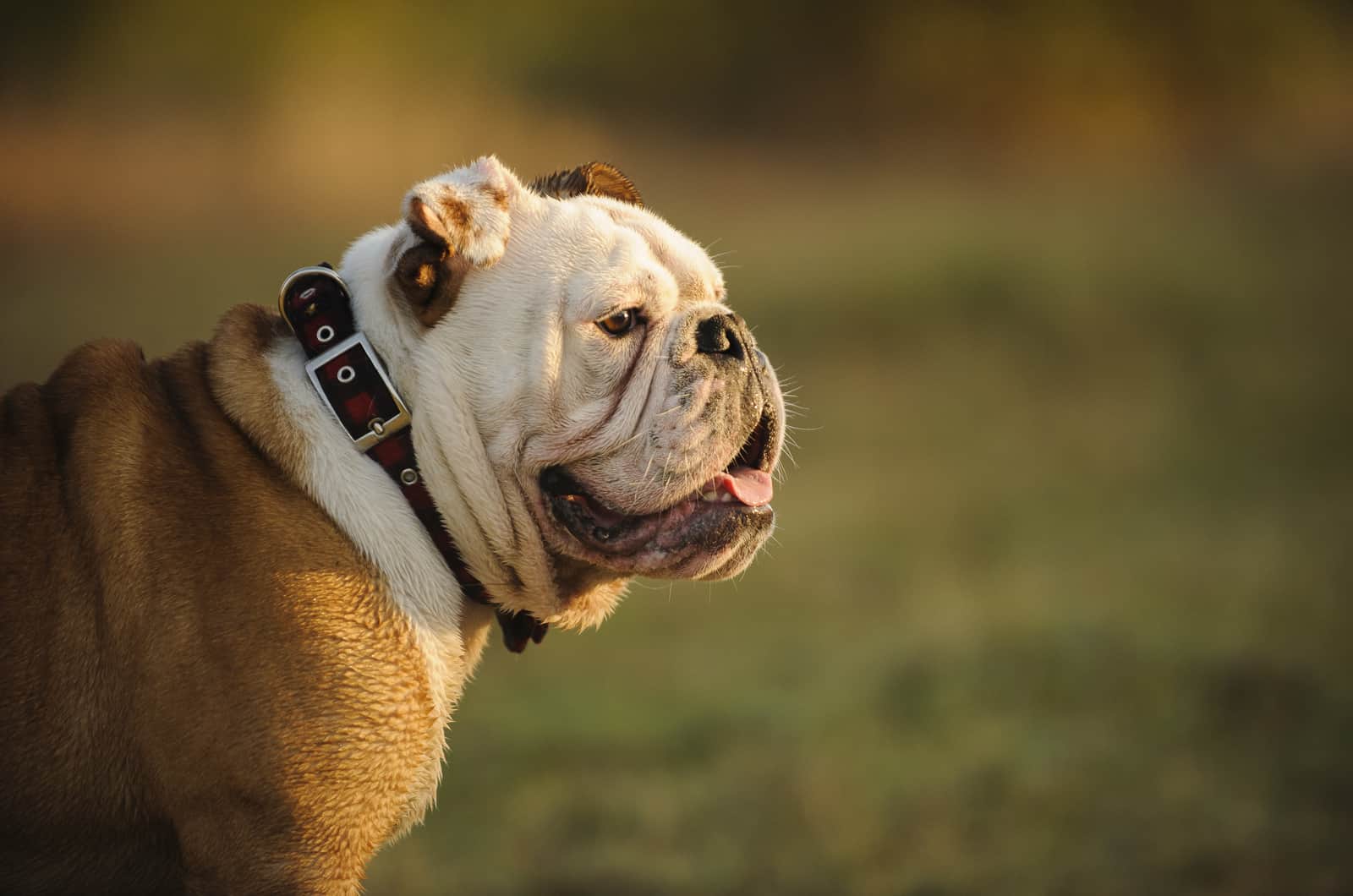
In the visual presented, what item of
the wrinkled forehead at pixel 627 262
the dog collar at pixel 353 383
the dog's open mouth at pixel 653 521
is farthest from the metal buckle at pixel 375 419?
the wrinkled forehead at pixel 627 262

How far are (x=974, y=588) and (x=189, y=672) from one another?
6.99m

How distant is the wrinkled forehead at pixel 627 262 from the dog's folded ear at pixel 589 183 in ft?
0.50

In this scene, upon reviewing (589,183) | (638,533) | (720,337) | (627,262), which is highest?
(589,183)

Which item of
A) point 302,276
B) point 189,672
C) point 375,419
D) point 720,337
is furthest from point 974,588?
point 189,672

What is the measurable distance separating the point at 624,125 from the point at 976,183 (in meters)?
4.65

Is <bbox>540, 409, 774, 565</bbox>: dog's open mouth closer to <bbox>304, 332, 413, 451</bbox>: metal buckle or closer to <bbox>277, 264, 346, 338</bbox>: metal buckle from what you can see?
<bbox>304, 332, 413, 451</bbox>: metal buckle

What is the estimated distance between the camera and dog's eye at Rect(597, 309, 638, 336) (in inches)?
113

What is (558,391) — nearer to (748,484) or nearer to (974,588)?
(748,484)

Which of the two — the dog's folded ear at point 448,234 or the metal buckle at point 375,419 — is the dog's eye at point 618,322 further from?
the metal buckle at point 375,419

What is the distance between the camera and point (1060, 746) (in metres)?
6.74

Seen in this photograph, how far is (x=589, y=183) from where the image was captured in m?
3.37


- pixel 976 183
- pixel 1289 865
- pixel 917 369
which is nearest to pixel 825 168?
A: pixel 976 183

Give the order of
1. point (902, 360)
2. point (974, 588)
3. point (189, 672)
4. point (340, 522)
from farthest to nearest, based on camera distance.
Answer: point (902, 360)
point (974, 588)
point (340, 522)
point (189, 672)

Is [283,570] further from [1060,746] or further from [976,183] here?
[976,183]
